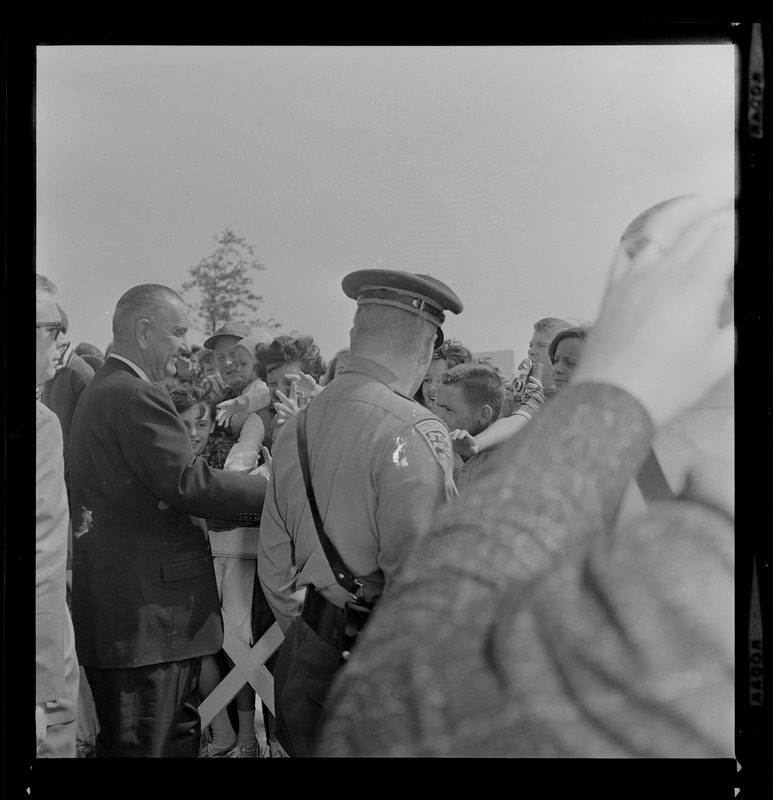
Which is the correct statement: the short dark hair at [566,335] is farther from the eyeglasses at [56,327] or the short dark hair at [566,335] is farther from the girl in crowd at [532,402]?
the eyeglasses at [56,327]

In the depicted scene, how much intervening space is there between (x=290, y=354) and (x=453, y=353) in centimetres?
41

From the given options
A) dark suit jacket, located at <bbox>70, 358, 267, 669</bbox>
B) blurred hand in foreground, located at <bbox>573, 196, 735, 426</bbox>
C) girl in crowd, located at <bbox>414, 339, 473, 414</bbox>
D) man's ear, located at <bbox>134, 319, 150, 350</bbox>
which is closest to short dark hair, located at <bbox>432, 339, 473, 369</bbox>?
girl in crowd, located at <bbox>414, 339, 473, 414</bbox>

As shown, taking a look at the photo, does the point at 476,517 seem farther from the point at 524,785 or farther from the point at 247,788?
the point at 247,788

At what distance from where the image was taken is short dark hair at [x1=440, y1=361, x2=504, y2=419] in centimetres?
225

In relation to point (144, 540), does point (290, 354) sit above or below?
above

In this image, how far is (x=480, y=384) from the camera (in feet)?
7.39

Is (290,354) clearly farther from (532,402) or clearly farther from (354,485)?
(532,402)

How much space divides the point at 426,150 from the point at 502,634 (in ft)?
3.90

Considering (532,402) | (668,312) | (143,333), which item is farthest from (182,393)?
(668,312)

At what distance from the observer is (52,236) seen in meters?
2.22

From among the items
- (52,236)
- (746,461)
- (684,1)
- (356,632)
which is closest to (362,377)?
(356,632)

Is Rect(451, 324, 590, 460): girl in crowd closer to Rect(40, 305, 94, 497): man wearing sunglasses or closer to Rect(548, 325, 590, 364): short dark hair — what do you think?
Rect(548, 325, 590, 364): short dark hair

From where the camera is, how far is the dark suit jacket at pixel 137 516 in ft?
7.45

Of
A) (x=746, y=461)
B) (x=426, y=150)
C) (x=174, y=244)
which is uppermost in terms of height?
(x=426, y=150)
